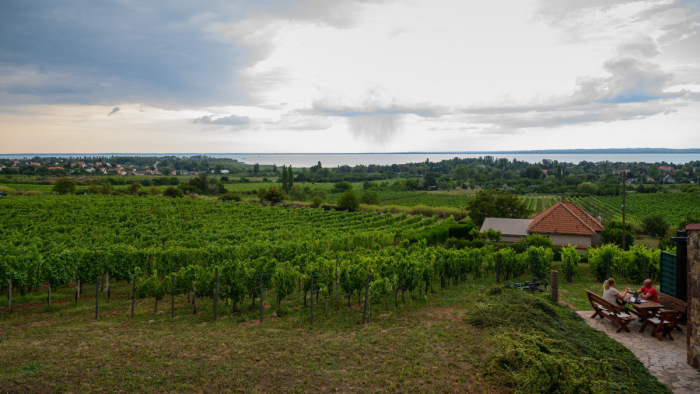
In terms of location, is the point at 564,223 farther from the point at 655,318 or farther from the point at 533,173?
the point at 533,173

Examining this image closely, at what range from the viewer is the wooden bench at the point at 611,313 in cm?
1027

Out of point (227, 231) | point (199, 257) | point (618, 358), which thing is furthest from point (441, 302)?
point (227, 231)

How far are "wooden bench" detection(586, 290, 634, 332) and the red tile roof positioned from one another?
75.2 feet

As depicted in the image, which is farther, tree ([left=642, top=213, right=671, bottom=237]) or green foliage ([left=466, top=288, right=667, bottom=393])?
tree ([left=642, top=213, right=671, bottom=237])

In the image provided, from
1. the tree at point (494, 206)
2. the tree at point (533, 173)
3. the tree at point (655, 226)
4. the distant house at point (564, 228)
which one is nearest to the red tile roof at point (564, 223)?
the distant house at point (564, 228)

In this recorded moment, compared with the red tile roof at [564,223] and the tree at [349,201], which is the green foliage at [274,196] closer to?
the tree at [349,201]

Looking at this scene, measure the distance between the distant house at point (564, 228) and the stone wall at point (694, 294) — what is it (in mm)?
24976

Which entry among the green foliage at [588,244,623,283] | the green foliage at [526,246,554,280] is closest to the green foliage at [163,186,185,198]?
the green foliage at [526,246,554,280]

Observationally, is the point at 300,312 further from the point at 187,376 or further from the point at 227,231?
the point at 227,231

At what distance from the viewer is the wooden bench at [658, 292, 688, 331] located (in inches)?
394

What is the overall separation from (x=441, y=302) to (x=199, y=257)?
11.9 meters

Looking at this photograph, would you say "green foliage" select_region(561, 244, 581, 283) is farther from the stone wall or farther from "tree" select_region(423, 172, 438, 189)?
"tree" select_region(423, 172, 438, 189)

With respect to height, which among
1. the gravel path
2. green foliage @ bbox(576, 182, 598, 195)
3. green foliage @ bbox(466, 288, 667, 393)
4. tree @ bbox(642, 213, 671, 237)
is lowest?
tree @ bbox(642, 213, 671, 237)

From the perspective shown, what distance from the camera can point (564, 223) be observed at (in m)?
32.5
